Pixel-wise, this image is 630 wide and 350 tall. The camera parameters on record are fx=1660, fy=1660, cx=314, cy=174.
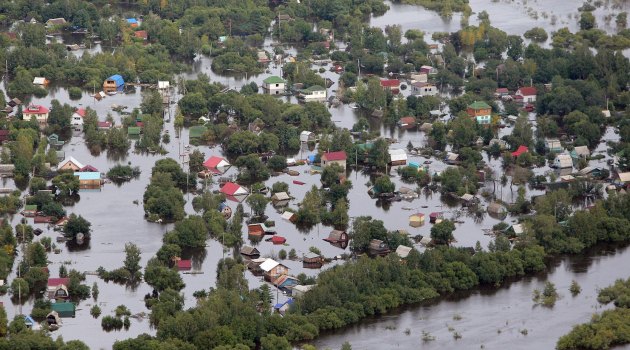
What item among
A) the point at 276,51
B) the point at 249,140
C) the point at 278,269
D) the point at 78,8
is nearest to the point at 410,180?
the point at 249,140

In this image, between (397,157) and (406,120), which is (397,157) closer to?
(397,157)

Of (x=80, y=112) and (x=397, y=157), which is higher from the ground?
(x=397, y=157)

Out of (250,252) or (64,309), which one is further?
(250,252)

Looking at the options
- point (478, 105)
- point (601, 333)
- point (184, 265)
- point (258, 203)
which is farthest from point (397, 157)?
point (601, 333)

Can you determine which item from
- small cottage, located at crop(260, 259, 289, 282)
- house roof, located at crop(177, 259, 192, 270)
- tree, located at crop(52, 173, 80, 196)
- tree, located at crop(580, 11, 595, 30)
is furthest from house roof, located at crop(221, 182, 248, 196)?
tree, located at crop(580, 11, 595, 30)

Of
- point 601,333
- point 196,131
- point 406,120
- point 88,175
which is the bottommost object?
point 196,131

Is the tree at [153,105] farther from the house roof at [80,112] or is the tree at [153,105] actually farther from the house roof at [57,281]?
the house roof at [57,281]

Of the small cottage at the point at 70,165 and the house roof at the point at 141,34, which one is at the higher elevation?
the small cottage at the point at 70,165

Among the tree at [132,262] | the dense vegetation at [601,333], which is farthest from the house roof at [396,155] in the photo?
the dense vegetation at [601,333]
